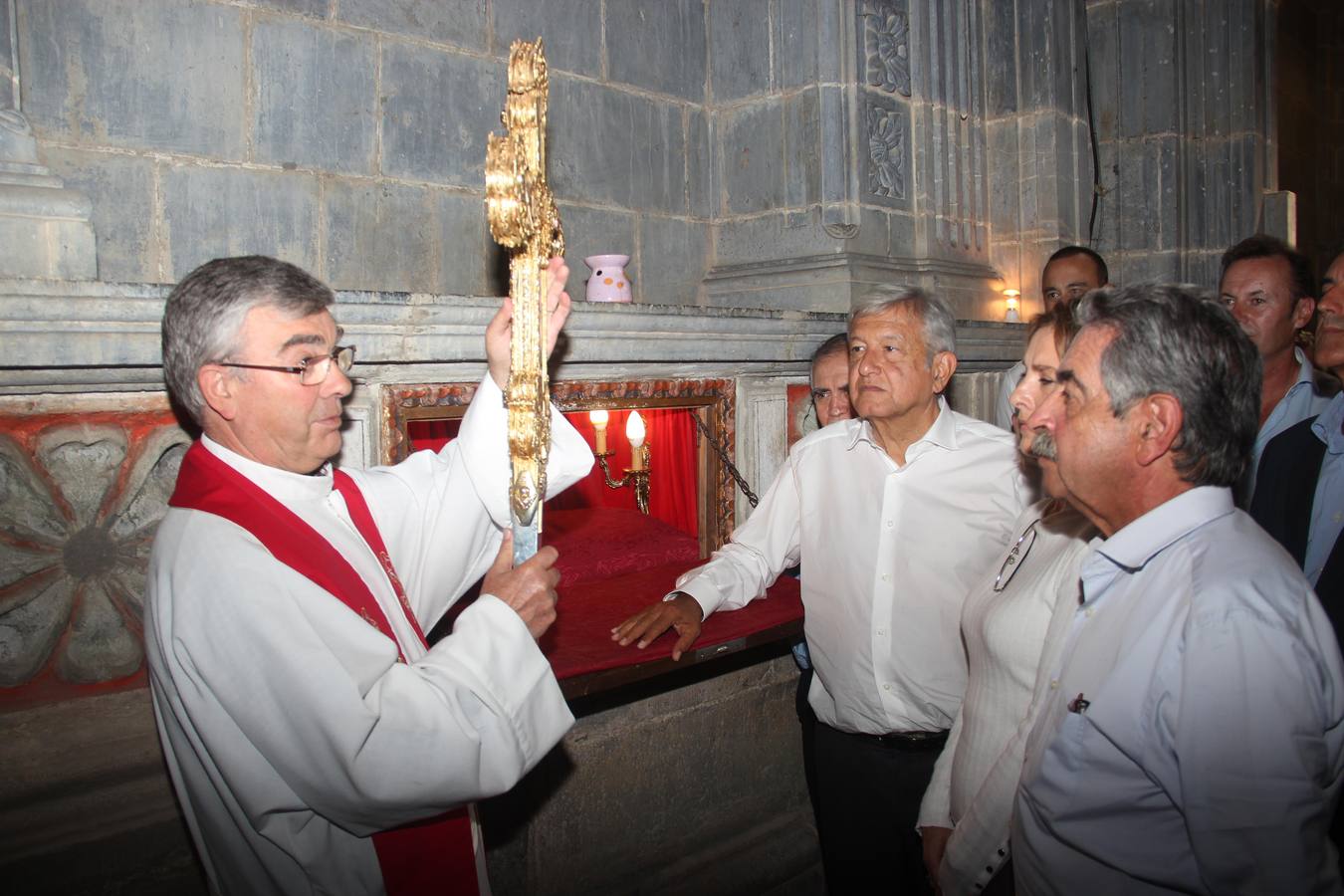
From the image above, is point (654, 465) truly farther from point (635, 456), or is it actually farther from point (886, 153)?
point (886, 153)

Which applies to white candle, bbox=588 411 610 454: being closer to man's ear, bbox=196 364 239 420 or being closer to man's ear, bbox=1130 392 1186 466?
man's ear, bbox=196 364 239 420

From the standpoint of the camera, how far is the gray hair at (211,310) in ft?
5.67

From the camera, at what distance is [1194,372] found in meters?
1.56

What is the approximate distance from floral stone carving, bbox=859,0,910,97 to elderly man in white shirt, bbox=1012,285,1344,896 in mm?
3156

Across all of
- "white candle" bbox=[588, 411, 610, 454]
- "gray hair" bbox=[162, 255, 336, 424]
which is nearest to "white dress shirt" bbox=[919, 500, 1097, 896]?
"gray hair" bbox=[162, 255, 336, 424]

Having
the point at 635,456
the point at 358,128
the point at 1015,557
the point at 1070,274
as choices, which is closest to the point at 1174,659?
the point at 1015,557

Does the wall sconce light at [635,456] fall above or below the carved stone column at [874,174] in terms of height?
below

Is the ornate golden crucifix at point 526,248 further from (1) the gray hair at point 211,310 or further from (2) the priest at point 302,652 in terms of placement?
(1) the gray hair at point 211,310

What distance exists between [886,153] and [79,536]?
3776mm

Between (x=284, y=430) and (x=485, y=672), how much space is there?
2.07 feet

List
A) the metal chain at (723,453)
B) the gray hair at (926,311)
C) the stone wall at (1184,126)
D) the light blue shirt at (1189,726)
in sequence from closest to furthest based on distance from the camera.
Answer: the light blue shirt at (1189,726)
the gray hair at (926,311)
the metal chain at (723,453)
the stone wall at (1184,126)

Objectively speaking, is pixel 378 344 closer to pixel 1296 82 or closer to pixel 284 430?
pixel 284 430

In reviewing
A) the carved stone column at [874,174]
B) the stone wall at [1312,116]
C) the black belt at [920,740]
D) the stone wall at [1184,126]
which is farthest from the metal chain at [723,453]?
the stone wall at [1312,116]

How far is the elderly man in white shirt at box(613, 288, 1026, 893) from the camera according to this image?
257cm
